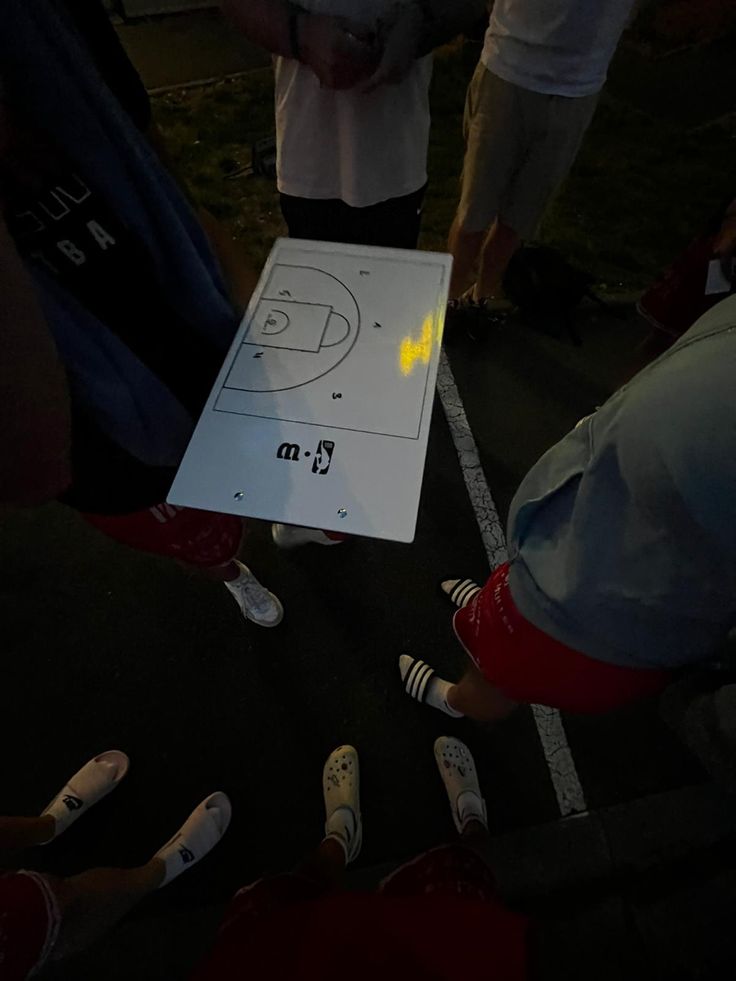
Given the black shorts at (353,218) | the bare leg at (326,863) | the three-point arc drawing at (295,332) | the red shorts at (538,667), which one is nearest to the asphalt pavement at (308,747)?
the bare leg at (326,863)

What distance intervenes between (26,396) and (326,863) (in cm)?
124

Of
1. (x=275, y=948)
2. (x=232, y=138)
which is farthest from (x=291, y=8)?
(x=232, y=138)

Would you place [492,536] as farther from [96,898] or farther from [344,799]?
[96,898]

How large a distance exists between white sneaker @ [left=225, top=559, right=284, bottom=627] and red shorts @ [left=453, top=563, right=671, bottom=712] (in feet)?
2.36

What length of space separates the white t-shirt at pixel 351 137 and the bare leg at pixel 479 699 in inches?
47.1

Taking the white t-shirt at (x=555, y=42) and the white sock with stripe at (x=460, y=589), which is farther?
the white sock with stripe at (x=460, y=589)

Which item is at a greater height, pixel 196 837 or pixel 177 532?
pixel 177 532

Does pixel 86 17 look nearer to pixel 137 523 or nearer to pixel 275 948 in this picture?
pixel 137 523

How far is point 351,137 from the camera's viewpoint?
132 centimetres

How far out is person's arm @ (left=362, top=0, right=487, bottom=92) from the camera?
1146 mm

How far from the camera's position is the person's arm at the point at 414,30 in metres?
1.15

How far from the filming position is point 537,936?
116 cm

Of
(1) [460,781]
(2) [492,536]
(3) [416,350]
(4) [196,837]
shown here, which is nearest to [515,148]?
(2) [492,536]

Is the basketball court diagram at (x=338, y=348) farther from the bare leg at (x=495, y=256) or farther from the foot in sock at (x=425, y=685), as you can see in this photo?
the bare leg at (x=495, y=256)
